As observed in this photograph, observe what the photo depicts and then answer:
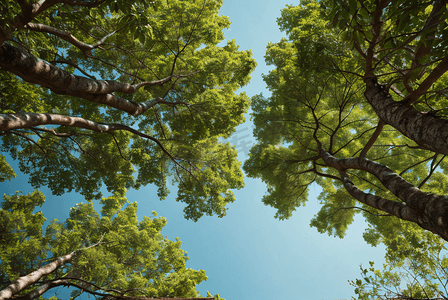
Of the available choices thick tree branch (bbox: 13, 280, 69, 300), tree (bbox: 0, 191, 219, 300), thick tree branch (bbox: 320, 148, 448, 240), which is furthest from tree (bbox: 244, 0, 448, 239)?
thick tree branch (bbox: 13, 280, 69, 300)

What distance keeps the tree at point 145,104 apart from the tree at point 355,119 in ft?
5.49

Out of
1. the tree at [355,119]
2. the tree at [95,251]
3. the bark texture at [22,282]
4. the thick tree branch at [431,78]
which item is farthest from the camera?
the tree at [95,251]

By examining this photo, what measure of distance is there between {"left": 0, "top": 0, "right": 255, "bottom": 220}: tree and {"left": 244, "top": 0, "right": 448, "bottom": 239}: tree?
5.49ft

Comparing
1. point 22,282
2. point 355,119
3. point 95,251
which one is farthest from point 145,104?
point 355,119

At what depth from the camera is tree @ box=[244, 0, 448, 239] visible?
8.03 ft

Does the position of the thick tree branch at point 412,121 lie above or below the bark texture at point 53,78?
below

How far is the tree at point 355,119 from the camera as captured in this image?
2447 mm

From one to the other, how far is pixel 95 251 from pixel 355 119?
1098 centimetres

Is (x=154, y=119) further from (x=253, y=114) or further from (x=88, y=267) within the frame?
(x=88, y=267)

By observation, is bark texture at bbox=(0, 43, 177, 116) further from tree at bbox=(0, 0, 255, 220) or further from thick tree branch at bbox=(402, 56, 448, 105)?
thick tree branch at bbox=(402, 56, 448, 105)

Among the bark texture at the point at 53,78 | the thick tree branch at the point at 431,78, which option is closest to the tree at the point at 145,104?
the bark texture at the point at 53,78

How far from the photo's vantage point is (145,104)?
4.89m

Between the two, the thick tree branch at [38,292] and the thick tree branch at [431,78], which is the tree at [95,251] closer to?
the thick tree branch at [38,292]

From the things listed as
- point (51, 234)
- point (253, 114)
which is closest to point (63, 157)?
point (51, 234)
